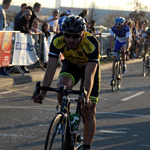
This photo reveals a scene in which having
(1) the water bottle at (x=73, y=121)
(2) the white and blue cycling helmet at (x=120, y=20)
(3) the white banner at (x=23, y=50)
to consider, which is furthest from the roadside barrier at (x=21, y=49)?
(1) the water bottle at (x=73, y=121)

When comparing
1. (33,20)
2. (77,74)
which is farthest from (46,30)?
(77,74)

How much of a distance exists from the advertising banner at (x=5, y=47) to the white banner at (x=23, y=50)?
314 mm

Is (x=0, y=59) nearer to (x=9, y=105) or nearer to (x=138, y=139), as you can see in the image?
(x=9, y=105)

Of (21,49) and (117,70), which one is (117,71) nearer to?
(117,70)

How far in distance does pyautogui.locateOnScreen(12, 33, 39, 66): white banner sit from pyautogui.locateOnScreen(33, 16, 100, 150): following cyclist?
8.14 m

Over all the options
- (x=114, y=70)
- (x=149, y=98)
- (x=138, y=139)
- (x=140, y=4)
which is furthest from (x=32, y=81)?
Result: (x=140, y=4)

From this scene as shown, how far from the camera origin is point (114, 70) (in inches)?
501

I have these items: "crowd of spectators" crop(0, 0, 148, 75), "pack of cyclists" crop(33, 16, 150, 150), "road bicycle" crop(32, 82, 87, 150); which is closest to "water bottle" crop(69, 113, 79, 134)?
"road bicycle" crop(32, 82, 87, 150)

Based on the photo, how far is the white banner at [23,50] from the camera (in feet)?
44.8

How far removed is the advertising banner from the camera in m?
12.9

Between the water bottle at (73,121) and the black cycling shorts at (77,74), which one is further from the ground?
the black cycling shorts at (77,74)

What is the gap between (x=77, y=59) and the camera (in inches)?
215

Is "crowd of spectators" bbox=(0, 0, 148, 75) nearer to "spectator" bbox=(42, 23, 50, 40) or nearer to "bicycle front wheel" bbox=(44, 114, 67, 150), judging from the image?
"spectator" bbox=(42, 23, 50, 40)

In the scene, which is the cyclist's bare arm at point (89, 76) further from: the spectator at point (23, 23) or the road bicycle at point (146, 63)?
the road bicycle at point (146, 63)
